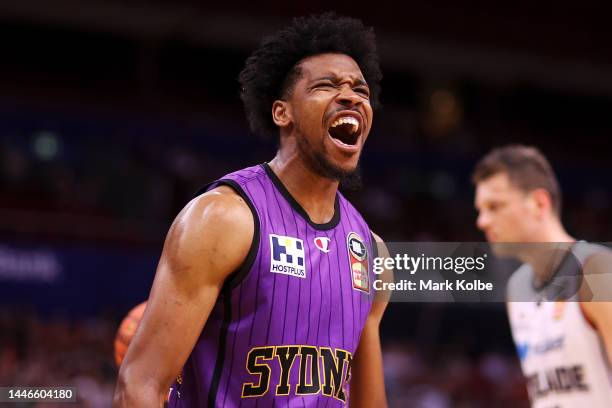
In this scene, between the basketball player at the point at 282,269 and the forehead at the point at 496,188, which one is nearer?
the basketball player at the point at 282,269

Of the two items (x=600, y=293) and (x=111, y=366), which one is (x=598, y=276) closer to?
(x=600, y=293)

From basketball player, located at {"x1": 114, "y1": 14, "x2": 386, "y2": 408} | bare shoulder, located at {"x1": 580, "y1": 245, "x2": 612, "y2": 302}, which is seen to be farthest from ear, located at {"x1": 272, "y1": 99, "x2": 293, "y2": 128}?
bare shoulder, located at {"x1": 580, "y1": 245, "x2": 612, "y2": 302}

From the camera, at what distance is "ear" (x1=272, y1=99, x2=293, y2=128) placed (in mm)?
3570

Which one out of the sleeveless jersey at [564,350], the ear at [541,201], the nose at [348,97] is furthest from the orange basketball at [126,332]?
the ear at [541,201]

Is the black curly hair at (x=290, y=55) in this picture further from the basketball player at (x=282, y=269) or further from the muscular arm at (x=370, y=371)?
the muscular arm at (x=370, y=371)

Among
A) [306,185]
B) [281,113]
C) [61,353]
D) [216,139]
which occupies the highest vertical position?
[216,139]

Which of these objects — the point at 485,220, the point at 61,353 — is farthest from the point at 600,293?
the point at 61,353

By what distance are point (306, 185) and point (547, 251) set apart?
1.63 metres

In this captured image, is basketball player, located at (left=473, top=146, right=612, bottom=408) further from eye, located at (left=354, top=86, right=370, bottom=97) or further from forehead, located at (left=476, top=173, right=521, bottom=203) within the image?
eye, located at (left=354, top=86, right=370, bottom=97)

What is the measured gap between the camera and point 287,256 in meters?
3.24

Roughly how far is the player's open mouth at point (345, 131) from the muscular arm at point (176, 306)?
0.65 meters

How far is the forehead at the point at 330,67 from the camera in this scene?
3512 mm

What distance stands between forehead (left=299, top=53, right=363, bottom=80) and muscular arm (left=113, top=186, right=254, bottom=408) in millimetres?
804

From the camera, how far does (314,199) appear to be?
355 cm
